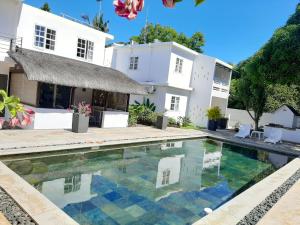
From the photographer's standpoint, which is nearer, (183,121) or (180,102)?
(183,121)

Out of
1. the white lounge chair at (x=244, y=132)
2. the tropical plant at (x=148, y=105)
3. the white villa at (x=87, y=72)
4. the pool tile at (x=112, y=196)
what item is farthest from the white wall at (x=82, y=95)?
the pool tile at (x=112, y=196)

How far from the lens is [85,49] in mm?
23047

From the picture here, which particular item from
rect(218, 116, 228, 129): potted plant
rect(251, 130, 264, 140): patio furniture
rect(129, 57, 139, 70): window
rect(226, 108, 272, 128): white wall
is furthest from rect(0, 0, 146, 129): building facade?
rect(226, 108, 272, 128): white wall

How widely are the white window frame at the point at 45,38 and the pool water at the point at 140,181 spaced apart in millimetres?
10445

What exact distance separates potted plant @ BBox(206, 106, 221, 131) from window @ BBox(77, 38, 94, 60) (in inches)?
516

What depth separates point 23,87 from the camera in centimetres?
1855

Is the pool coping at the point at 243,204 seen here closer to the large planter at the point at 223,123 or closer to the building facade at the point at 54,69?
the building facade at the point at 54,69

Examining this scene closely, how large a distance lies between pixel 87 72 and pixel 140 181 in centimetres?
1060

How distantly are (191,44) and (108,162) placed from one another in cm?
4899

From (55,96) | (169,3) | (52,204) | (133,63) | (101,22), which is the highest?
(101,22)

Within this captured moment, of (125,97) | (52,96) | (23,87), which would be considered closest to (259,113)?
(125,97)

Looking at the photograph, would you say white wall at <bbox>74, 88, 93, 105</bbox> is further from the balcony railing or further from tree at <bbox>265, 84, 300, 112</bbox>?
tree at <bbox>265, 84, 300, 112</bbox>

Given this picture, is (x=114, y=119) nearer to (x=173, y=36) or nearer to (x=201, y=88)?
(x=201, y=88)

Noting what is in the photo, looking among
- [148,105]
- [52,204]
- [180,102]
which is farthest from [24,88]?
[180,102]
